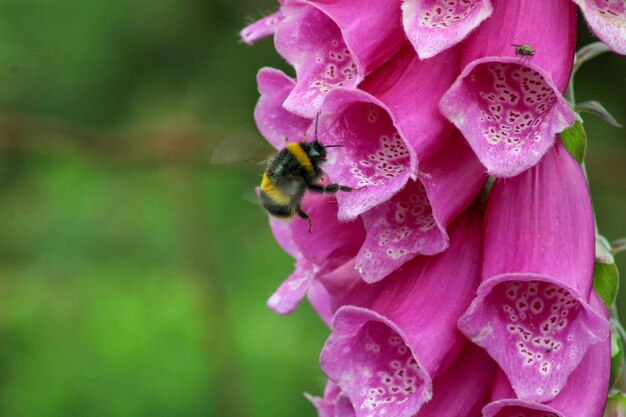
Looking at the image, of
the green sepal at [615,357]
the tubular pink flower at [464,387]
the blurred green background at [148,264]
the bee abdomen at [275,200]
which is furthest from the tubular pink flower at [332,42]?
the blurred green background at [148,264]

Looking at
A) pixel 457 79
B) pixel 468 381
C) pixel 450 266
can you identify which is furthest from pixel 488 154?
pixel 468 381

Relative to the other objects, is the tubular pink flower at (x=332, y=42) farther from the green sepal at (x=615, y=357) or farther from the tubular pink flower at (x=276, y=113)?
the green sepal at (x=615, y=357)

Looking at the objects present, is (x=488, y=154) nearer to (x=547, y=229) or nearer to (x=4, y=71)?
(x=547, y=229)

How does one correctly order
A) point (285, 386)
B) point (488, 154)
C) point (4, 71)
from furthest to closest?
point (4, 71) → point (285, 386) → point (488, 154)

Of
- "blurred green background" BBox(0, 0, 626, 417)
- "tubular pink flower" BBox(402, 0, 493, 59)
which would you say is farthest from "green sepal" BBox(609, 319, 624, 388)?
"blurred green background" BBox(0, 0, 626, 417)

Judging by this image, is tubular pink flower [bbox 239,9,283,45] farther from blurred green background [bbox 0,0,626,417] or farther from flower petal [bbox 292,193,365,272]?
blurred green background [bbox 0,0,626,417]

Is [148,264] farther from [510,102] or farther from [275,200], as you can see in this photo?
[510,102]

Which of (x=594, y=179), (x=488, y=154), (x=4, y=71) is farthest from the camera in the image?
(x=4, y=71)
